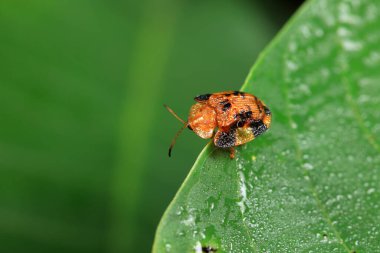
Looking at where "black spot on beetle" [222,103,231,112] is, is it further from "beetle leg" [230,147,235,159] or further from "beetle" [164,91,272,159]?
"beetle leg" [230,147,235,159]

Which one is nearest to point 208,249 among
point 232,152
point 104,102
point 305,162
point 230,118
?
point 232,152

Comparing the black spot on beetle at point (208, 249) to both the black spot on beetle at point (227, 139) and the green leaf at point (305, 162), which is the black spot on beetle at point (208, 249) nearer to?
the green leaf at point (305, 162)

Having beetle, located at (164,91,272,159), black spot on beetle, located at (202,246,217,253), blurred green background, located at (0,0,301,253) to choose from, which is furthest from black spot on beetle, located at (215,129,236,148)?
blurred green background, located at (0,0,301,253)

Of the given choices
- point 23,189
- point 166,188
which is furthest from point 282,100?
point 23,189

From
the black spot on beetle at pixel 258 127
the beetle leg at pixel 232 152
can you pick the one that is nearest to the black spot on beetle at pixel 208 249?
the beetle leg at pixel 232 152

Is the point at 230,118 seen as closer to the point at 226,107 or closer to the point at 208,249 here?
the point at 226,107

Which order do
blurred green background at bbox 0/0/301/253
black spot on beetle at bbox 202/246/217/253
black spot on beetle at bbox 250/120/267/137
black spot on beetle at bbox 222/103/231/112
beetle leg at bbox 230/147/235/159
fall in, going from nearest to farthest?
1. black spot on beetle at bbox 202/246/217/253
2. beetle leg at bbox 230/147/235/159
3. black spot on beetle at bbox 250/120/267/137
4. black spot on beetle at bbox 222/103/231/112
5. blurred green background at bbox 0/0/301/253
